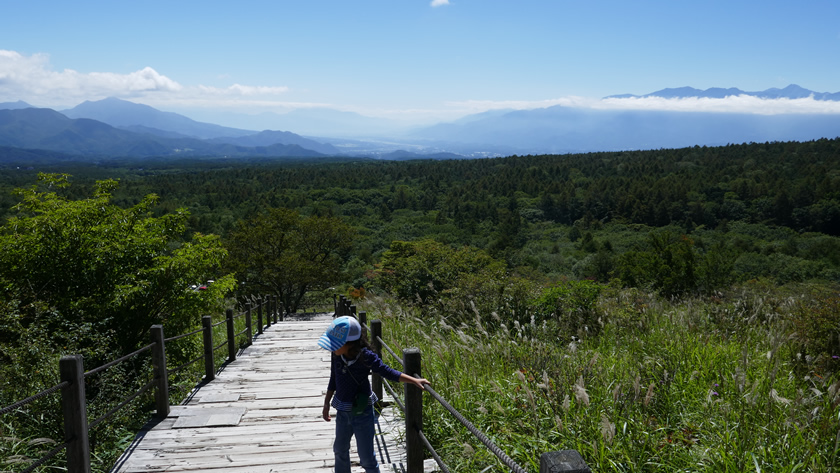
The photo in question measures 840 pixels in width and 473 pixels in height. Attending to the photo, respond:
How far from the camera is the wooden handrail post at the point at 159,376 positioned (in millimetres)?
5266

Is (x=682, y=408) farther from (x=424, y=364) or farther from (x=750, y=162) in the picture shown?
(x=750, y=162)

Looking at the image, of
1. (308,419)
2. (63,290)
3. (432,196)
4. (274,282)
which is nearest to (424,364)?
(308,419)

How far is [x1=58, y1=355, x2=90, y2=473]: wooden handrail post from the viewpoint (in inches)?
139

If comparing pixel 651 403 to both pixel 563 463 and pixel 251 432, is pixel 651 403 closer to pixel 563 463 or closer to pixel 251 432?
pixel 563 463

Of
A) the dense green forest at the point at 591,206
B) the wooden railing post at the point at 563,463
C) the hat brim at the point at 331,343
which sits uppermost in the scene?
the wooden railing post at the point at 563,463

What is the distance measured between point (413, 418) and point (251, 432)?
2.21 metres

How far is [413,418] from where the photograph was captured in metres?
3.32

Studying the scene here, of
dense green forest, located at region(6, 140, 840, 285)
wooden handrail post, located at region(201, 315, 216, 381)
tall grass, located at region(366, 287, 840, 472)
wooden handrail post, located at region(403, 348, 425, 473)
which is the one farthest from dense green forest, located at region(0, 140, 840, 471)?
dense green forest, located at region(6, 140, 840, 285)

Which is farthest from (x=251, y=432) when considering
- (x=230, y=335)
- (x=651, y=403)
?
(x=230, y=335)

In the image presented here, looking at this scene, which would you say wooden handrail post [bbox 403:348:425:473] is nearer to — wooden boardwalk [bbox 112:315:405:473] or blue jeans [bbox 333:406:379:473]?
blue jeans [bbox 333:406:379:473]

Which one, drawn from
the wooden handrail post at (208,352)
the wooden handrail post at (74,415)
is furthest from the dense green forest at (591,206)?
the wooden handrail post at (74,415)

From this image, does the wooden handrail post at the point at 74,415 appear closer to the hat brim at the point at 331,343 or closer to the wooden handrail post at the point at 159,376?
the wooden handrail post at the point at 159,376

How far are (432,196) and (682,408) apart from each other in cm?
9092

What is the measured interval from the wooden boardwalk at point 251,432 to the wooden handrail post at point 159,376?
0.15m
